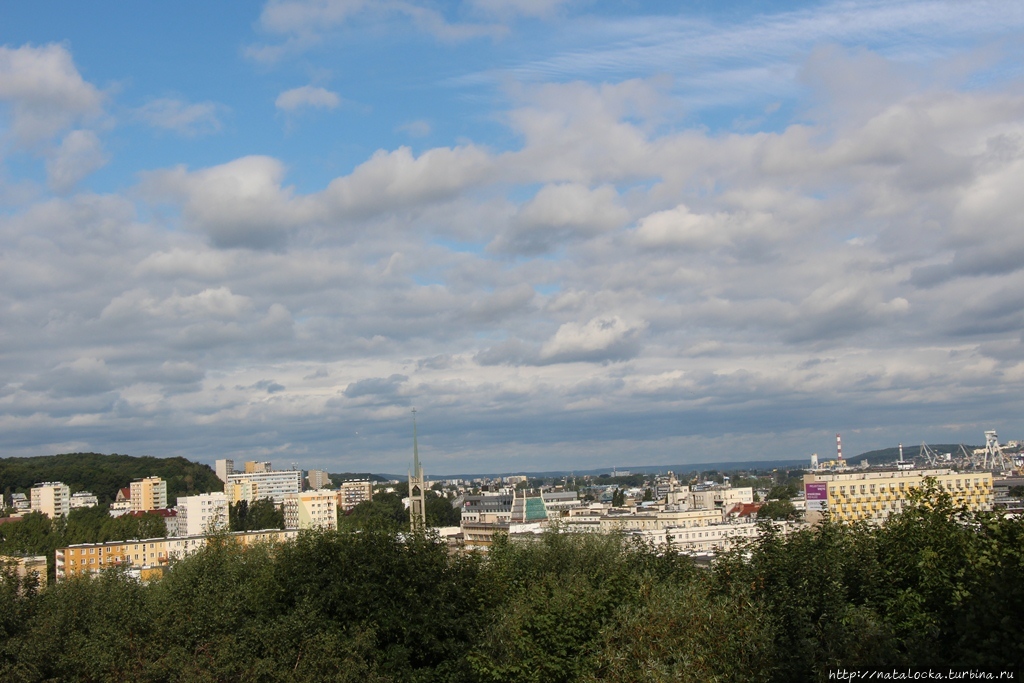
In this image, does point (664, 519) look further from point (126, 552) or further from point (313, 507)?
point (313, 507)

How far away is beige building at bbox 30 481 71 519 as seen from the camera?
568 feet

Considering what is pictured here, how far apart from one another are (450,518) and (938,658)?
16160cm

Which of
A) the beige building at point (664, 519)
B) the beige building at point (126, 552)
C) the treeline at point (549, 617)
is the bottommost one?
the beige building at point (664, 519)

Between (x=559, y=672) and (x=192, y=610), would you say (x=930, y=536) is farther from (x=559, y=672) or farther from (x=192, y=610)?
(x=192, y=610)

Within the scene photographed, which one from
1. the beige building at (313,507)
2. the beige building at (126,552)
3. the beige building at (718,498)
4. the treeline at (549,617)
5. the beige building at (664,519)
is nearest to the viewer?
the treeline at (549,617)

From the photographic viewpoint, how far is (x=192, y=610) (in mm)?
28875

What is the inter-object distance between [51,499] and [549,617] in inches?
6853

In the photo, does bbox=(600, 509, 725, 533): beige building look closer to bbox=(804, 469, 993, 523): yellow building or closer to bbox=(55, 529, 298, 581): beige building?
bbox=(804, 469, 993, 523): yellow building

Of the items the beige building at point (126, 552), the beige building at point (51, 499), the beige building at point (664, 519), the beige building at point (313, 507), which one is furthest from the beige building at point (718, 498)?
the beige building at point (51, 499)

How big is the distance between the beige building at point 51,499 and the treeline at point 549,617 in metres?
150

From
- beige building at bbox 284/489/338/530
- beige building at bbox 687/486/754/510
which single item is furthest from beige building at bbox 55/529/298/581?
beige building at bbox 687/486/754/510

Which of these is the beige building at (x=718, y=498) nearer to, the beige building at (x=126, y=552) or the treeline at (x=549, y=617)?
the beige building at (x=126, y=552)

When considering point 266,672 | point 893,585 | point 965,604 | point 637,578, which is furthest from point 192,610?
point 965,604

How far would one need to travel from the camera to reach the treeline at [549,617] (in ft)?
53.1
